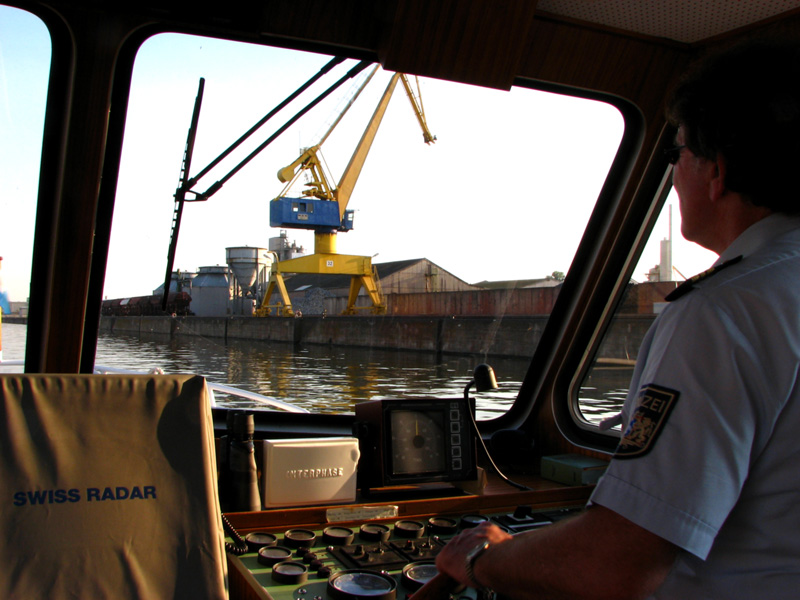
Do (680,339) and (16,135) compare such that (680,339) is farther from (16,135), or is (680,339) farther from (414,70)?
(16,135)

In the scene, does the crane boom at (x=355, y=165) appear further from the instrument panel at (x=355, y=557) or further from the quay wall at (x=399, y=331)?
the instrument panel at (x=355, y=557)

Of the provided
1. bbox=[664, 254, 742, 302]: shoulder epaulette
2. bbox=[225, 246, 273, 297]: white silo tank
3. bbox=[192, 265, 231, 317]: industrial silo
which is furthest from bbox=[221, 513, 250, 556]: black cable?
bbox=[225, 246, 273, 297]: white silo tank

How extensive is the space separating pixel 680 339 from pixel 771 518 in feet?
0.66

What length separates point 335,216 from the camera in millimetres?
2750

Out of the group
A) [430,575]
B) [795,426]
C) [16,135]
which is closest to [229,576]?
[430,575]

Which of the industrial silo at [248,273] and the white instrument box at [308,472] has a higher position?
the industrial silo at [248,273]

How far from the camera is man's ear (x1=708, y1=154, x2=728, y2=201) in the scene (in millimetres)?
728

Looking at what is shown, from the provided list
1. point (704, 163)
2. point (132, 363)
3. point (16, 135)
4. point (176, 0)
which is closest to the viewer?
point (704, 163)

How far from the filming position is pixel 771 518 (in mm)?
650

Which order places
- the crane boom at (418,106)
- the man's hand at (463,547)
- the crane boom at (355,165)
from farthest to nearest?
the crane boom at (355,165), the crane boom at (418,106), the man's hand at (463,547)

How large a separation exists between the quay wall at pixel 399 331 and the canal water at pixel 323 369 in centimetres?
6

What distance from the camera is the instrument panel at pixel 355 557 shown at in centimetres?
123

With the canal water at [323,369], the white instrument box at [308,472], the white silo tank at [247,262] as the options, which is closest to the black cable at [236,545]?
the white instrument box at [308,472]

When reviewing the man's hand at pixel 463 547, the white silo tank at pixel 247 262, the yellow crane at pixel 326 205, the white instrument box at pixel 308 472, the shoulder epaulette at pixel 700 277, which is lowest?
the white instrument box at pixel 308 472
